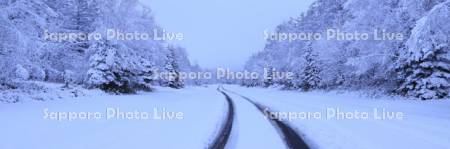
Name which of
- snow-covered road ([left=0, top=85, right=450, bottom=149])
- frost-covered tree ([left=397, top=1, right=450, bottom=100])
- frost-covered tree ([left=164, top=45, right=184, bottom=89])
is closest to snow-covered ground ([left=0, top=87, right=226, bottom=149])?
snow-covered road ([left=0, top=85, right=450, bottom=149])

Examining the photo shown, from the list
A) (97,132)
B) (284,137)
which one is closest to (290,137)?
(284,137)

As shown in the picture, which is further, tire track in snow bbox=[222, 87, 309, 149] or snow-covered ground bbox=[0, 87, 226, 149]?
tire track in snow bbox=[222, 87, 309, 149]

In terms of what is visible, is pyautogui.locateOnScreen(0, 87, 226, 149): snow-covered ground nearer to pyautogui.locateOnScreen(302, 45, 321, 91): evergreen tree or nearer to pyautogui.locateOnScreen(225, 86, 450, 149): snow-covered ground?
pyautogui.locateOnScreen(225, 86, 450, 149): snow-covered ground

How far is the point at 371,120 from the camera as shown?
12875 mm

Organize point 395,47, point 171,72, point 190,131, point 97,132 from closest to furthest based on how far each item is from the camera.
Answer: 1. point 97,132
2. point 190,131
3. point 395,47
4. point 171,72

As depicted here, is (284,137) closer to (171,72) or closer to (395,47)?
(395,47)

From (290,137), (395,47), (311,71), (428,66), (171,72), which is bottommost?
(290,137)

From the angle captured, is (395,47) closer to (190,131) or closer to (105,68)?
(190,131)

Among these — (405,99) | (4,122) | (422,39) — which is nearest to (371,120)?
(422,39)

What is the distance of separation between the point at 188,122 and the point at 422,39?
1007 cm

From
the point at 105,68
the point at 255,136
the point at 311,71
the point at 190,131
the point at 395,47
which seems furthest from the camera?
the point at 311,71

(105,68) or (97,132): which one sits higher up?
(105,68)

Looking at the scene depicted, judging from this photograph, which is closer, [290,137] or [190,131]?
[290,137]

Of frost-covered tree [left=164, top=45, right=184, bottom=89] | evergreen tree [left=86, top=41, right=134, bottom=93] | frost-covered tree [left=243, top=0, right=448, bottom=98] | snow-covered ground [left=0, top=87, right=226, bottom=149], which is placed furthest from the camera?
frost-covered tree [left=164, top=45, right=184, bottom=89]
